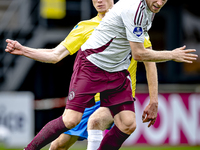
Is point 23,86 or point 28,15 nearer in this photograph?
point 28,15

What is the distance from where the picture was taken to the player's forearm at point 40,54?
448 centimetres

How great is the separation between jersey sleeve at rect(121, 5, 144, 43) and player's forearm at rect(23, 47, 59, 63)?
880 millimetres

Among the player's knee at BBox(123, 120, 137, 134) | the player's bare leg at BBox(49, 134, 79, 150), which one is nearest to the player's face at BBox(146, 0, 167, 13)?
the player's knee at BBox(123, 120, 137, 134)

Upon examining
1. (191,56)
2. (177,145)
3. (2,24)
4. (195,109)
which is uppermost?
(2,24)

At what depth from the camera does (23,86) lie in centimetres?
1302

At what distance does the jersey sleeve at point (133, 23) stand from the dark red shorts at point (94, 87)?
1.68ft

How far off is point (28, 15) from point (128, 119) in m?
7.43

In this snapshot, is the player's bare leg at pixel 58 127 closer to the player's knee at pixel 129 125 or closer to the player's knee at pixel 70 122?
the player's knee at pixel 70 122

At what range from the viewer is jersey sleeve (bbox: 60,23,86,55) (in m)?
4.82

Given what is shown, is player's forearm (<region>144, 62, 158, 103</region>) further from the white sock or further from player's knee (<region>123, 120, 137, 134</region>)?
the white sock

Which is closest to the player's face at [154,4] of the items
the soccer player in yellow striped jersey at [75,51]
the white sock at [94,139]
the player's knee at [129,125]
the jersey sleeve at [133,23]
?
the jersey sleeve at [133,23]

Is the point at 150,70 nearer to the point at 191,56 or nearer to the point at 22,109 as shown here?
the point at 191,56

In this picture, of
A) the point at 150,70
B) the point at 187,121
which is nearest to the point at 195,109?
the point at 187,121

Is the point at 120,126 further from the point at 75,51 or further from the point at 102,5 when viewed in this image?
the point at 102,5
